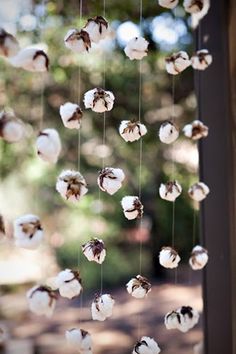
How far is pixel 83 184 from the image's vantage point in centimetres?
60

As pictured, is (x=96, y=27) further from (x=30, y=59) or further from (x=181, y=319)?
(x=181, y=319)

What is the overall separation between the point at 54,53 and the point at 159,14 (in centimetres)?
83

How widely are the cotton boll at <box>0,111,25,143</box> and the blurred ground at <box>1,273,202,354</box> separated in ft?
6.74

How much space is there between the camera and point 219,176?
98cm

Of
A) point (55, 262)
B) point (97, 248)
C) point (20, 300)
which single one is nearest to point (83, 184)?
point (97, 248)

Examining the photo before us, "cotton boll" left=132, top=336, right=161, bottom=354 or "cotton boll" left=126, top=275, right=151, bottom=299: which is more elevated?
"cotton boll" left=126, top=275, right=151, bottom=299

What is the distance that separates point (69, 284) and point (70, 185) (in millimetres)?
139

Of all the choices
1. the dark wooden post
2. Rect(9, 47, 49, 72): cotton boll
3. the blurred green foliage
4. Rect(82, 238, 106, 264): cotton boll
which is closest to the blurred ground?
the blurred green foliage

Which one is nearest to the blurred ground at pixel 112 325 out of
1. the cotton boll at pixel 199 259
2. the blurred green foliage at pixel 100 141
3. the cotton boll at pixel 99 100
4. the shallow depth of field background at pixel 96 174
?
the shallow depth of field background at pixel 96 174

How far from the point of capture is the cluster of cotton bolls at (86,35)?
2.06ft

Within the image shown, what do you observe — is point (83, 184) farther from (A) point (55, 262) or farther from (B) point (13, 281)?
(A) point (55, 262)

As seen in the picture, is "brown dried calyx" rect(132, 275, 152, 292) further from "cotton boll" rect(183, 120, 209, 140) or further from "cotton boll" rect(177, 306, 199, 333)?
"cotton boll" rect(183, 120, 209, 140)

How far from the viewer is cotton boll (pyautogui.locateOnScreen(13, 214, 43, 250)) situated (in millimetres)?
511

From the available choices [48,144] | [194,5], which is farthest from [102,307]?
[194,5]
